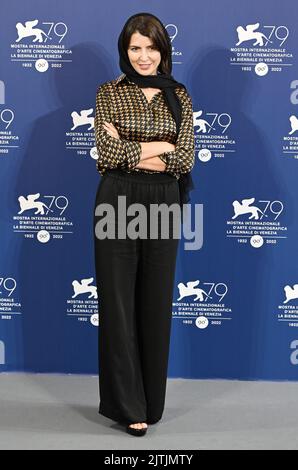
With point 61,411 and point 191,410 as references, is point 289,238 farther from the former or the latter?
point 61,411

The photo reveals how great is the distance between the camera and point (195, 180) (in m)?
3.91

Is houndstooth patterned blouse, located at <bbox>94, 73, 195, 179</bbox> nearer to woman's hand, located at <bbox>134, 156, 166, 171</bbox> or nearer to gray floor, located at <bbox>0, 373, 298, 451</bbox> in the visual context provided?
woman's hand, located at <bbox>134, 156, 166, 171</bbox>

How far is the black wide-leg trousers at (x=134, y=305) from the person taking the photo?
3211 millimetres

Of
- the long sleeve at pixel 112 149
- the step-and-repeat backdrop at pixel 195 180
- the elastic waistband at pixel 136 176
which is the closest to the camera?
the long sleeve at pixel 112 149

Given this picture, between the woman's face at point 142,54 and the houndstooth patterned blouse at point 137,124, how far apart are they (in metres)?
0.09

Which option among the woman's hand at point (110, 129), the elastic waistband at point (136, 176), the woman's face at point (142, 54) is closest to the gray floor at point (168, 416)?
the elastic waistband at point (136, 176)

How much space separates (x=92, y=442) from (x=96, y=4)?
226 cm

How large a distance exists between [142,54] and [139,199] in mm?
640

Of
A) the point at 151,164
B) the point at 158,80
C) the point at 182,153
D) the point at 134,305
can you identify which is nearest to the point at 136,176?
the point at 151,164

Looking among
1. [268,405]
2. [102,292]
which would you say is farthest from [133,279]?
[268,405]

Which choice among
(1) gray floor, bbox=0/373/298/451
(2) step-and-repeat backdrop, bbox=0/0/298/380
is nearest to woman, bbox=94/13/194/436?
(1) gray floor, bbox=0/373/298/451

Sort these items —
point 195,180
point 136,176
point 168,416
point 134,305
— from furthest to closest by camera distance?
point 195,180, point 168,416, point 134,305, point 136,176

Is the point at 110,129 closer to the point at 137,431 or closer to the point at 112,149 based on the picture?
the point at 112,149

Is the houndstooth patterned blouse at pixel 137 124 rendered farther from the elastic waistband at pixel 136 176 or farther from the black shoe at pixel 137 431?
the black shoe at pixel 137 431
